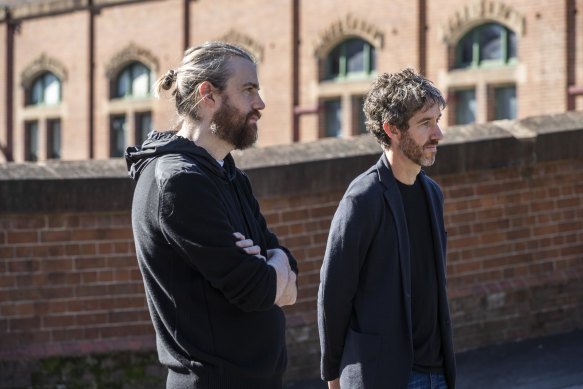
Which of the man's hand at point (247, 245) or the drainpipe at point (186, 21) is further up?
the drainpipe at point (186, 21)

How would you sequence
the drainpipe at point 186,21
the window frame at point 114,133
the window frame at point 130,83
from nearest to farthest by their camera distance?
the drainpipe at point 186,21 → the window frame at point 130,83 → the window frame at point 114,133

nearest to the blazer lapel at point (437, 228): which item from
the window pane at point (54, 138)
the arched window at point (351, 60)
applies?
the arched window at point (351, 60)

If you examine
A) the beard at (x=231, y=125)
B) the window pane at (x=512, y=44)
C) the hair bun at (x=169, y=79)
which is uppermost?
the window pane at (x=512, y=44)

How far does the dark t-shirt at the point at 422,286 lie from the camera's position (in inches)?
131

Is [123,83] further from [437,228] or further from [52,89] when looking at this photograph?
[437,228]

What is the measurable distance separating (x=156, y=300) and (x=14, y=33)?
98.2 ft

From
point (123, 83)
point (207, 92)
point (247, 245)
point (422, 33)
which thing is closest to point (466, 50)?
point (422, 33)

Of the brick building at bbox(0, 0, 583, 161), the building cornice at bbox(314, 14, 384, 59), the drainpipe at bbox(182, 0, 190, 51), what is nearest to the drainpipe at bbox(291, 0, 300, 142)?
the brick building at bbox(0, 0, 583, 161)

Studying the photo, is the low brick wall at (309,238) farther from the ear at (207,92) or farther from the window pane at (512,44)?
the window pane at (512,44)

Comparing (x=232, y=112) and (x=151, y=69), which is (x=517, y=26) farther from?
(x=232, y=112)

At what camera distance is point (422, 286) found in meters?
3.40

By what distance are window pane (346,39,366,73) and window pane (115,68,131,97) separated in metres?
8.13

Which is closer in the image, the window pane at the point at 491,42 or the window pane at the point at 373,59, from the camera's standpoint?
the window pane at the point at 491,42

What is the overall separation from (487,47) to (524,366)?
15203 mm
